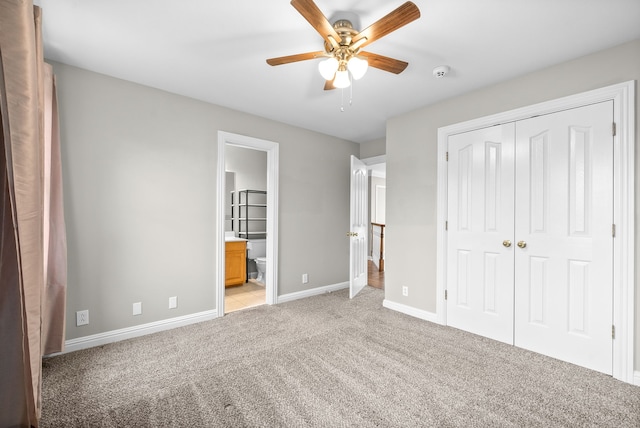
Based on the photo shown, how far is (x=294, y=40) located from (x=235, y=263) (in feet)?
11.4

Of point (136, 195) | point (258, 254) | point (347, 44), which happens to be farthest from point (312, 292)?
point (347, 44)

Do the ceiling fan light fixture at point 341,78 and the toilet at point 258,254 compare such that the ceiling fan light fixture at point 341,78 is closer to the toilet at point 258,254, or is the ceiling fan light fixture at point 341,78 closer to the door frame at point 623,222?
the door frame at point 623,222

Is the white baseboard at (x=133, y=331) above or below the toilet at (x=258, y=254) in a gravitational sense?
below

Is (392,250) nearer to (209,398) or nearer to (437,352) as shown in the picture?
(437,352)

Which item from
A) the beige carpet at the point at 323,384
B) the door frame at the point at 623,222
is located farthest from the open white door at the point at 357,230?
the door frame at the point at 623,222

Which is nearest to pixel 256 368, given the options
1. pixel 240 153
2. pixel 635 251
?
pixel 635 251

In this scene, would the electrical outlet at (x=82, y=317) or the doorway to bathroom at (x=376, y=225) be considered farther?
the doorway to bathroom at (x=376, y=225)

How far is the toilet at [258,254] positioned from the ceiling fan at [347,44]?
3.56 m

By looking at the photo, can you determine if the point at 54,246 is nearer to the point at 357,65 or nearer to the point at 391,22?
the point at 357,65

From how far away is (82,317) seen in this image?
249 cm

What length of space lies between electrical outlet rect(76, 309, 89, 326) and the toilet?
255 centimetres

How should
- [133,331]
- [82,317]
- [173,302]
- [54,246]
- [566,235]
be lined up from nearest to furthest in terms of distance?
[54,246], [566,235], [82,317], [133,331], [173,302]

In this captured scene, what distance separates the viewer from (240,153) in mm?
5598

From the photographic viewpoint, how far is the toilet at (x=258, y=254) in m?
4.94
